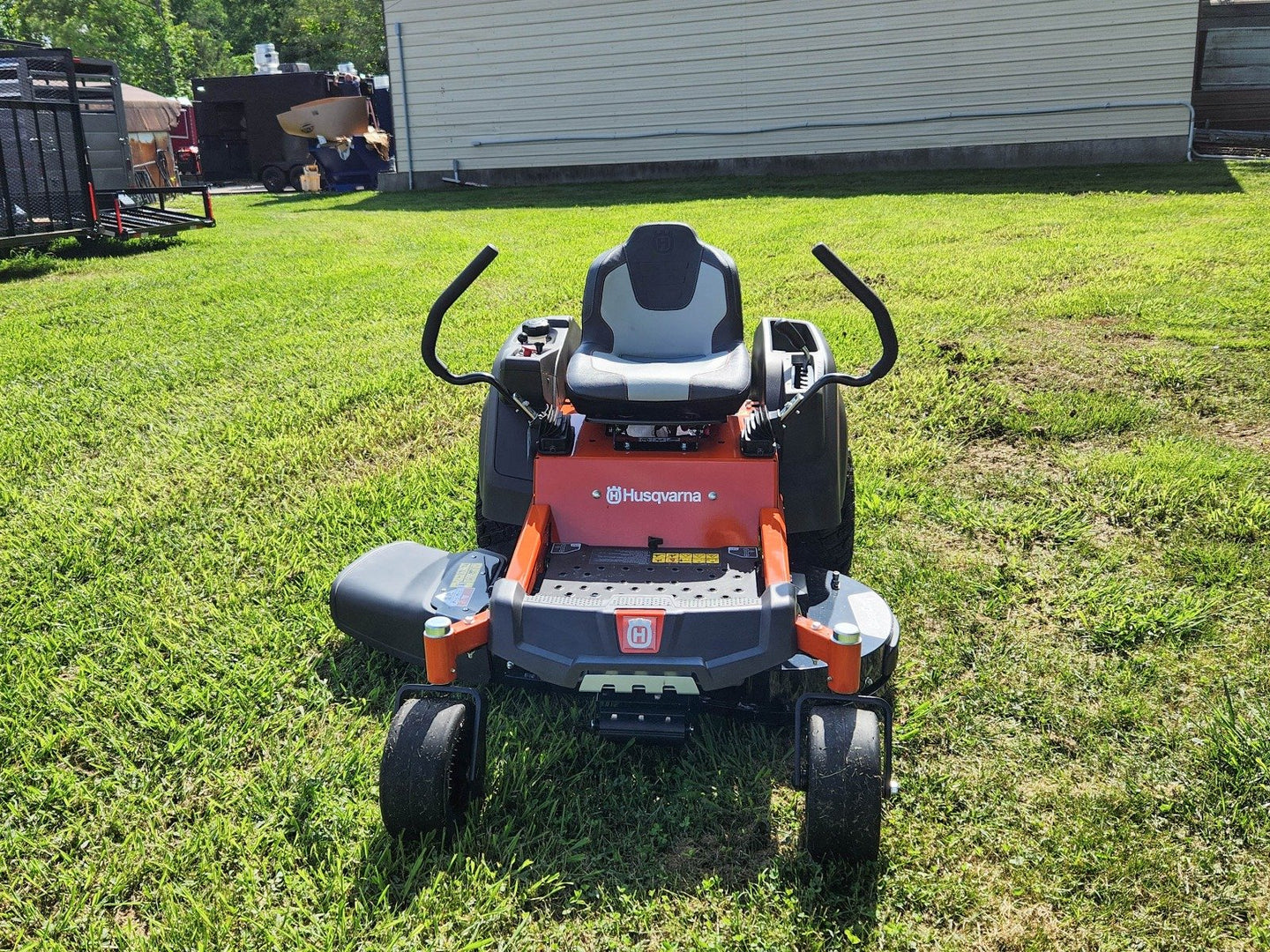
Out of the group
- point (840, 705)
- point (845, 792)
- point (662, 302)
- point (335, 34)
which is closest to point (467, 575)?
point (662, 302)

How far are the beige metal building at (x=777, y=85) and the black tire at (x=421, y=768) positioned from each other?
47.5 feet

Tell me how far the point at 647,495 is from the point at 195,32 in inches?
2560

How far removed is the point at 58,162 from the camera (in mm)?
10289

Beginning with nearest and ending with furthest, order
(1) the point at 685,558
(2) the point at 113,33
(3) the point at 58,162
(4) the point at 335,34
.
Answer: (1) the point at 685,558, (3) the point at 58,162, (2) the point at 113,33, (4) the point at 335,34

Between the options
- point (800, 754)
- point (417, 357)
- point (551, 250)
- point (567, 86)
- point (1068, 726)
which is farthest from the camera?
point (567, 86)

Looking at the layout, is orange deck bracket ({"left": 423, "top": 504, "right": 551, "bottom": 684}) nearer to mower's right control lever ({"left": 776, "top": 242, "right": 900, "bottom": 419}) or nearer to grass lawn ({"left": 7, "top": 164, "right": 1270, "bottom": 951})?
grass lawn ({"left": 7, "top": 164, "right": 1270, "bottom": 951})

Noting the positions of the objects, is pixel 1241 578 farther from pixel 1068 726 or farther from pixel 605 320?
pixel 605 320

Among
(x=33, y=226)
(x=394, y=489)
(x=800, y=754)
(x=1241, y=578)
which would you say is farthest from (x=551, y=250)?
(x=800, y=754)

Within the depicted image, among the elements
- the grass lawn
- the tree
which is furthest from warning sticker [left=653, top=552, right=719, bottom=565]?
the tree

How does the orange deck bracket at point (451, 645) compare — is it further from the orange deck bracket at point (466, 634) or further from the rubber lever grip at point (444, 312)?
the rubber lever grip at point (444, 312)

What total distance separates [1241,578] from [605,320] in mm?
2301

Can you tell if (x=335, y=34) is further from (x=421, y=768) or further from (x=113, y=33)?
(x=421, y=768)

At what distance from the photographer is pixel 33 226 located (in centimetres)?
1008

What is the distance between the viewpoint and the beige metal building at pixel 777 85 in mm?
14078
